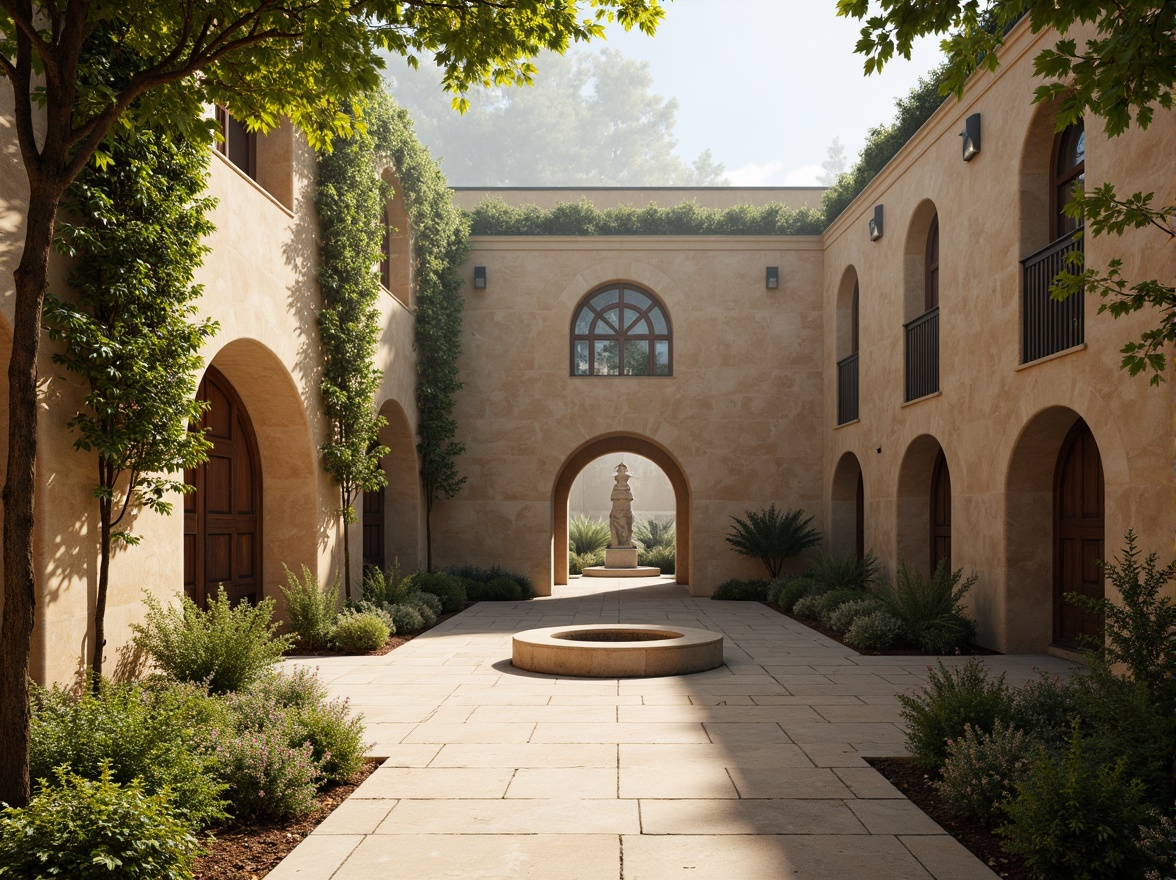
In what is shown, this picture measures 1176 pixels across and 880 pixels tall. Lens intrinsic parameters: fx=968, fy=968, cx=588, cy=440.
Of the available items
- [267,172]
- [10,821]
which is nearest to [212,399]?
[267,172]

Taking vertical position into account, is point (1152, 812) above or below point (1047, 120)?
below

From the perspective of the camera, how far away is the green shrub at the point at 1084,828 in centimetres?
394

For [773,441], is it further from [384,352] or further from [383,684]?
[383,684]

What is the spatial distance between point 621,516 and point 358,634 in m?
15.6

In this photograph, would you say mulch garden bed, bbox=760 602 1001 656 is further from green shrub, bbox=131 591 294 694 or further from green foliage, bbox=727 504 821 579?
green shrub, bbox=131 591 294 694

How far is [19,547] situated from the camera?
4109 millimetres

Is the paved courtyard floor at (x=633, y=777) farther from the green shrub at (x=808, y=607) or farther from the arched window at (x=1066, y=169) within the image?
the arched window at (x=1066, y=169)

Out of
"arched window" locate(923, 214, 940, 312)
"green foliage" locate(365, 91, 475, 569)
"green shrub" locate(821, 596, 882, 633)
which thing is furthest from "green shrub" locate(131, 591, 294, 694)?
"arched window" locate(923, 214, 940, 312)

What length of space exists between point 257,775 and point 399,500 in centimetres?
1188

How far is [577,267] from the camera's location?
1811 centimetres

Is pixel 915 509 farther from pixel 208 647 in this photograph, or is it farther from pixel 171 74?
pixel 171 74

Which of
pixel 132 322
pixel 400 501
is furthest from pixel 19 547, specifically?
pixel 400 501

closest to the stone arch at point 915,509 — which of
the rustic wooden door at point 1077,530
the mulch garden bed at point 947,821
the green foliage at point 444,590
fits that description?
the rustic wooden door at point 1077,530

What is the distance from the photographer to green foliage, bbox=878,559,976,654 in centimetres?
1043
